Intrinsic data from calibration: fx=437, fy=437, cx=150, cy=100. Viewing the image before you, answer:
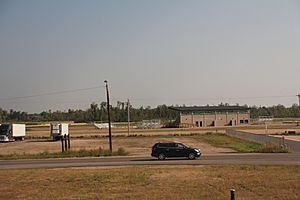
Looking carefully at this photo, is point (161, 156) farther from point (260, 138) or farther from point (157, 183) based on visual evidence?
point (260, 138)

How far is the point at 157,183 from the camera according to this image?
830 inches

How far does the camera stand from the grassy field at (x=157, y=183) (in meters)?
→ 17.7

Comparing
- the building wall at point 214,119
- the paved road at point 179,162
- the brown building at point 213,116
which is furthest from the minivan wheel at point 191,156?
the building wall at point 214,119

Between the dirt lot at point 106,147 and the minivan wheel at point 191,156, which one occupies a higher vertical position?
the minivan wheel at point 191,156

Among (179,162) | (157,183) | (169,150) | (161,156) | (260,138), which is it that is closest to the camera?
(157,183)

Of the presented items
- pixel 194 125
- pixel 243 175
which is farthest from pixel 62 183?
pixel 194 125

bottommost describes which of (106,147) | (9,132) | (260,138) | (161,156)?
(106,147)

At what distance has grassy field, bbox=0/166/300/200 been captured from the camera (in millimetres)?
17734

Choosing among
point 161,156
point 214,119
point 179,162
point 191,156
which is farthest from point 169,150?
point 214,119

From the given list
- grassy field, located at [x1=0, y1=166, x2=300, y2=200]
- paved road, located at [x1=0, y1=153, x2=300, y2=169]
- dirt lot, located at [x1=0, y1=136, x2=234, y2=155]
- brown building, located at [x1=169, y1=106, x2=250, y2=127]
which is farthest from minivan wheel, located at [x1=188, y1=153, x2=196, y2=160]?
brown building, located at [x1=169, y1=106, x2=250, y2=127]

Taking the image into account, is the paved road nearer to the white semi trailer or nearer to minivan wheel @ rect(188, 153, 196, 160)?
minivan wheel @ rect(188, 153, 196, 160)

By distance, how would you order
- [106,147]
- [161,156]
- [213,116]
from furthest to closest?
[213,116] → [106,147] → [161,156]

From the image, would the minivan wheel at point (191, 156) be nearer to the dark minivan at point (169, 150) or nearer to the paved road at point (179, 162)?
the dark minivan at point (169, 150)

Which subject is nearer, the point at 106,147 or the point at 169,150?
the point at 169,150
